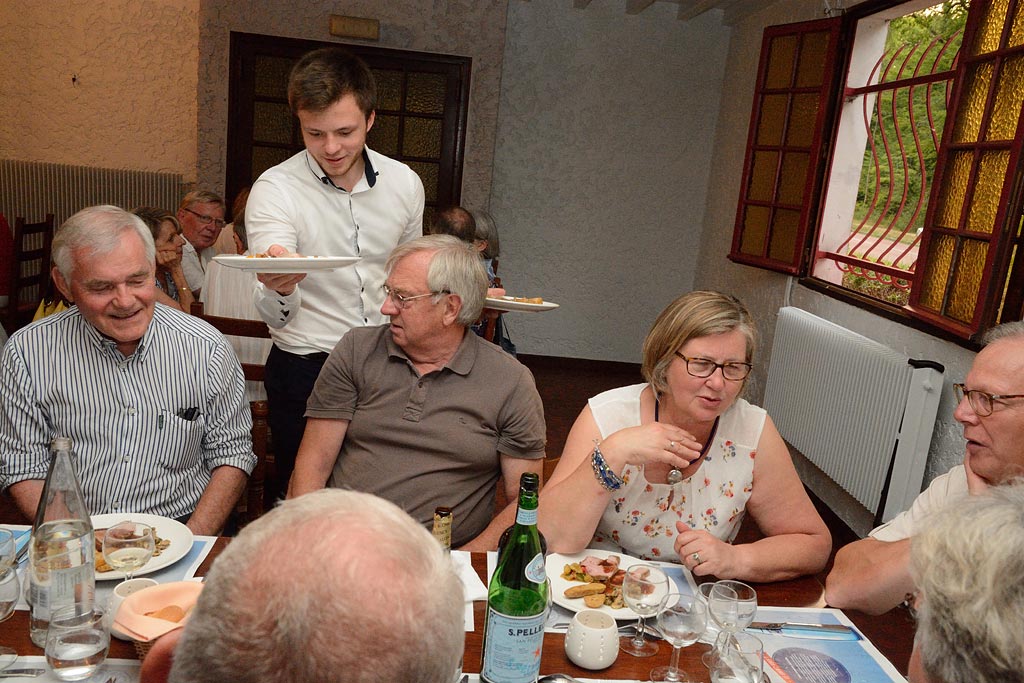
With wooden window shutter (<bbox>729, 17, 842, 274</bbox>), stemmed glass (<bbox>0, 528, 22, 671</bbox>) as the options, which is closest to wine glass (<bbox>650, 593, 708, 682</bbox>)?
stemmed glass (<bbox>0, 528, 22, 671</bbox>)

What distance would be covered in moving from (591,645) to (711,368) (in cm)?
77

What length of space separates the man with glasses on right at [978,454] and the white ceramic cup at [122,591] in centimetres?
126

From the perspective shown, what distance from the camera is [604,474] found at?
5.41 ft

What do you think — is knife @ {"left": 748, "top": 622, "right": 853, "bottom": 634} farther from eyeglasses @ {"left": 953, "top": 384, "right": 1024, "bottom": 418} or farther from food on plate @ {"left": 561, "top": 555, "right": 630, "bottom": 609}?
eyeglasses @ {"left": 953, "top": 384, "right": 1024, "bottom": 418}

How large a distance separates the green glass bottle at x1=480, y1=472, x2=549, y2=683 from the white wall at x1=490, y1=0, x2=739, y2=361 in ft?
18.2

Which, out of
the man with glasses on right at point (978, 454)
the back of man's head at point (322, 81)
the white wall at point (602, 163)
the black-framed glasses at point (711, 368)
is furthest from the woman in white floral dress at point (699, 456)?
the white wall at point (602, 163)

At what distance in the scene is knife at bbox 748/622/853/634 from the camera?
1373 millimetres

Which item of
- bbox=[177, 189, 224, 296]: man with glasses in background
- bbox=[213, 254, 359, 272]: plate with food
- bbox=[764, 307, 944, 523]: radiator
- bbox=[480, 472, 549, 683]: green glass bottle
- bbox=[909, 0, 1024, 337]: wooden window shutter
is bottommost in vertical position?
bbox=[764, 307, 944, 523]: radiator

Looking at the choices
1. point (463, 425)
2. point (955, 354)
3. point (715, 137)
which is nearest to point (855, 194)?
point (955, 354)

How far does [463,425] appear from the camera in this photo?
2.01 m

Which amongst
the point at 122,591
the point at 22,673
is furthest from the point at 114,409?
the point at 22,673

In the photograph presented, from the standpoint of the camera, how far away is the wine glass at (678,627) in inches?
48.0

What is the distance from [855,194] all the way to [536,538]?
3.94m

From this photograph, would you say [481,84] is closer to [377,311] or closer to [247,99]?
[247,99]
